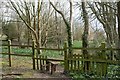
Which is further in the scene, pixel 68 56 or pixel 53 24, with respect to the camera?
pixel 53 24

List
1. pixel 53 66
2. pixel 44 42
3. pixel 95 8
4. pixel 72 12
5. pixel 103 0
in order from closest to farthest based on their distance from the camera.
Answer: pixel 53 66 < pixel 103 0 < pixel 95 8 < pixel 72 12 < pixel 44 42

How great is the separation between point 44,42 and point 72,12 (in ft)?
19.6

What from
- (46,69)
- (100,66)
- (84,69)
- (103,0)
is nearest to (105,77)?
(100,66)

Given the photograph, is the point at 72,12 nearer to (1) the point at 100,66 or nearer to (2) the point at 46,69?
(2) the point at 46,69

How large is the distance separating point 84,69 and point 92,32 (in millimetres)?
3727

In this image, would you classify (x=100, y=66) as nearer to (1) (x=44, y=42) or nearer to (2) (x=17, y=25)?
(1) (x=44, y=42)

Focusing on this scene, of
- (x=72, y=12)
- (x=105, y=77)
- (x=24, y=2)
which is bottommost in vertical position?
(x=105, y=77)

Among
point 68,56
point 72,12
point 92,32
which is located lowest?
point 68,56

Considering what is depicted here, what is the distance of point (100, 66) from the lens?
253 inches

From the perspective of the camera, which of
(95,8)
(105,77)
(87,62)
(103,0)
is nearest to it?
(105,77)

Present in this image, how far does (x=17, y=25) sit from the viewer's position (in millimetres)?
17688

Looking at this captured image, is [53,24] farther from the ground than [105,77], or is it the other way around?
[53,24]

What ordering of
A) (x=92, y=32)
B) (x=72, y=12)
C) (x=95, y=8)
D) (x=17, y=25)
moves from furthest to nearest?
(x=17, y=25)
(x=92, y=32)
(x=72, y=12)
(x=95, y=8)

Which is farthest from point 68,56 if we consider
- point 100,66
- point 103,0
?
point 103,0
